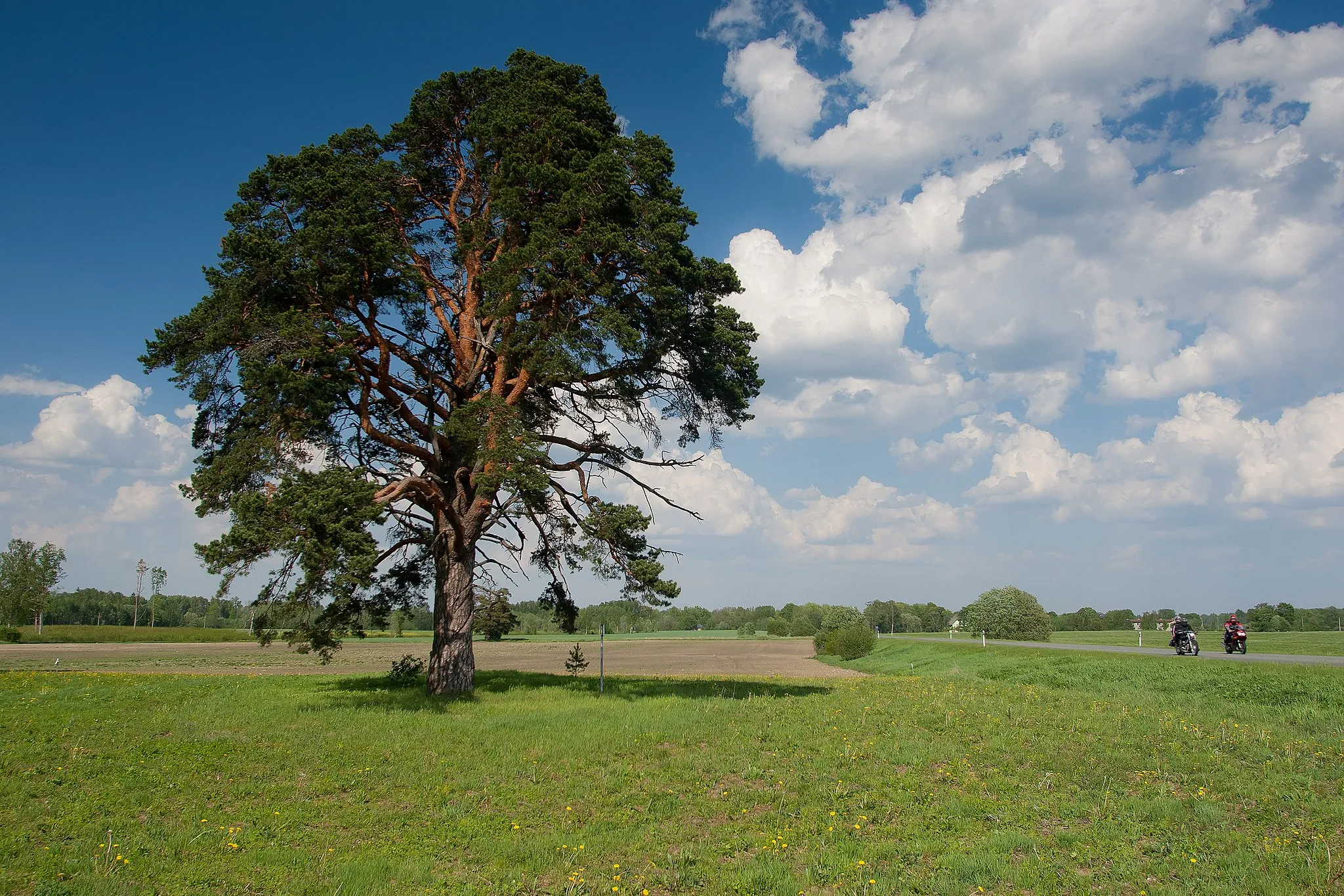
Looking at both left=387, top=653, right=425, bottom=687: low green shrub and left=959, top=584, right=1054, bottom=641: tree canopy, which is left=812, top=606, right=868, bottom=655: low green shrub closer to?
left=959, top=584, right=1054, bottom=641: tree canopy

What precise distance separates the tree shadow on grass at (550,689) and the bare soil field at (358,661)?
5.75 metres

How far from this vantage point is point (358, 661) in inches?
2040

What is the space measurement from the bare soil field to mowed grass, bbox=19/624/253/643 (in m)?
13.4

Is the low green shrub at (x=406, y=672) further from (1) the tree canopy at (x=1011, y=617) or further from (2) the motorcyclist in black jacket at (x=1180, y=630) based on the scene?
(1) the tree canopy at (x=1011, y=617)

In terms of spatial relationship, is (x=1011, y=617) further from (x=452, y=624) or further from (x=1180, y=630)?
(x=452, y=624)

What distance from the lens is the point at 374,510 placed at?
17.1m

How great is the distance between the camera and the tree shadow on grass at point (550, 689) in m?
18.9

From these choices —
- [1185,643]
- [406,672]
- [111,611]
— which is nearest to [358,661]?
[406,672]

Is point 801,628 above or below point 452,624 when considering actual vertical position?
below

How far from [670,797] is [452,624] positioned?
10.8m

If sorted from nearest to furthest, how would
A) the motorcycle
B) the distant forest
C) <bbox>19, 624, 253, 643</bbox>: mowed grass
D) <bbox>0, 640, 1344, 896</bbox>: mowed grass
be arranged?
<bbox>0, 640, 1344, 896</bbox>: mowed grass < the motorcycle < <bbox>19, 624, 253, 643</bbox>: mowed grass < the distant forest

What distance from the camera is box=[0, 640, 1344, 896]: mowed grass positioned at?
27.4 feet

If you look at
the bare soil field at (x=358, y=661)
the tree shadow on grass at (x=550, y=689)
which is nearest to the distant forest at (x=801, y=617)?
the bare soil field at (x=358, y=661)

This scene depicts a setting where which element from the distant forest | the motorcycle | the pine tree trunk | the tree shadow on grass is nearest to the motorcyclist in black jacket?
the motorcycle
